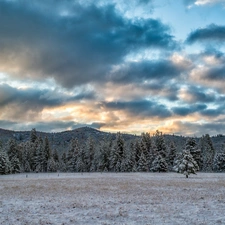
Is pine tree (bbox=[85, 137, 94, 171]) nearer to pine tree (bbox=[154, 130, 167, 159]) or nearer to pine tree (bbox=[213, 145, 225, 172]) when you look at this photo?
pine tree (bbox=[154, 130, 167, 159])

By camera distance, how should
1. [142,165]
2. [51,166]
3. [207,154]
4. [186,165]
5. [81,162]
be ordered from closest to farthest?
[186,165]
[142,165]
[207,154]
[51,166]
[81,162]

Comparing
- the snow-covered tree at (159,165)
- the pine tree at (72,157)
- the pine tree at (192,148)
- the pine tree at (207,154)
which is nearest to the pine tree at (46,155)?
the pine tree at (72,157)

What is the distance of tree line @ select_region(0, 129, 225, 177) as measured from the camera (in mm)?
87562

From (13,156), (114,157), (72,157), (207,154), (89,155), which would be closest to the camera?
(114,157)

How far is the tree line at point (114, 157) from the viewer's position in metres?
87.6

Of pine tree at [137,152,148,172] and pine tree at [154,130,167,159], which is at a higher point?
pine tree at [154,130,167,159]

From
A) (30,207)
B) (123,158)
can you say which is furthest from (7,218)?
(123,158)

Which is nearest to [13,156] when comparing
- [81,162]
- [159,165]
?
[81,162]

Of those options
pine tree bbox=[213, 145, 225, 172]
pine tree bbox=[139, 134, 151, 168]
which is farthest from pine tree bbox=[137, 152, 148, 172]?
pine tree bbox=[213, 145, 225, 172]

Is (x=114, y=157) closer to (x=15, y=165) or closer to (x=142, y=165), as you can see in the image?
(x=142, y=165)

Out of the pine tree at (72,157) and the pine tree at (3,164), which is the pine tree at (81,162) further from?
the pine tree at (3,164)

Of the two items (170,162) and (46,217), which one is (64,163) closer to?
(170,162)

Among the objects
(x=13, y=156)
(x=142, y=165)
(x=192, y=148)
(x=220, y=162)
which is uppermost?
(x=192, y=148)

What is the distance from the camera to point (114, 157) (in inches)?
3637
